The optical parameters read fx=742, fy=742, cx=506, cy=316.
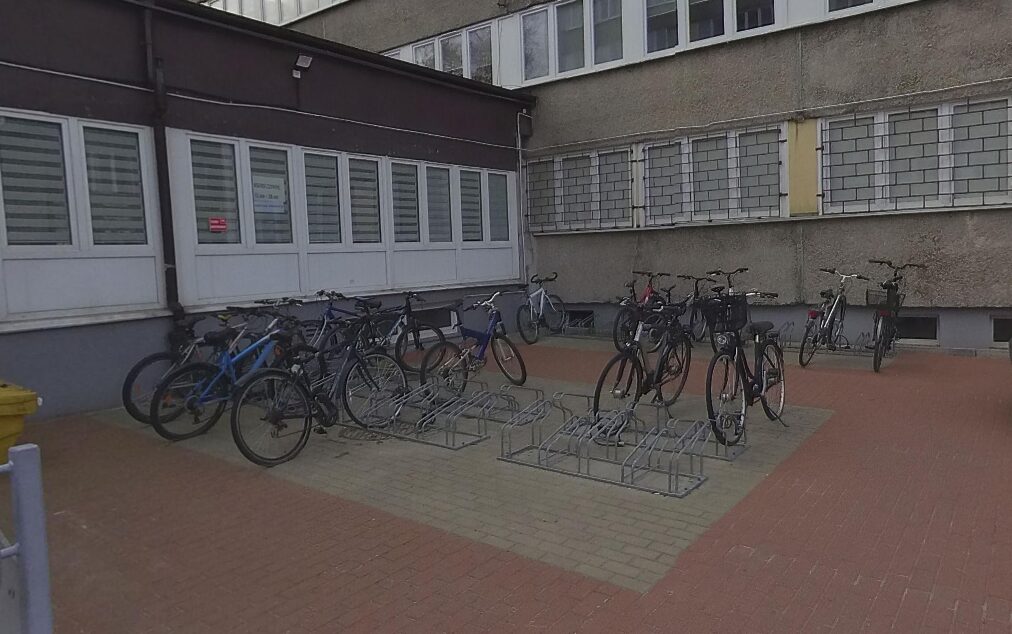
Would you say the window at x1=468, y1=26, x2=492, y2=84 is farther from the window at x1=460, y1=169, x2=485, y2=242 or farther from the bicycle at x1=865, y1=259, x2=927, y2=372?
the bicycle at x1=865, y1=259, x2=927, y2=372

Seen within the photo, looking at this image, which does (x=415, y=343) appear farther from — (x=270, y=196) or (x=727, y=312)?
(x=727, y=312)

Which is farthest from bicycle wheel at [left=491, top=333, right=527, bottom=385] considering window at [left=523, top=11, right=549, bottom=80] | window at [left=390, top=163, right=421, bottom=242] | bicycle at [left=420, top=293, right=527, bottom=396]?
window at [left=523, top=11, right=549, bottom=80]

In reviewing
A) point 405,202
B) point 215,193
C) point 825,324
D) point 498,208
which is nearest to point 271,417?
point 215,193

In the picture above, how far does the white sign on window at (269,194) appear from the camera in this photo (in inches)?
365

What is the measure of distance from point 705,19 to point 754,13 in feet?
2.64

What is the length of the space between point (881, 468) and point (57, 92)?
816 cm

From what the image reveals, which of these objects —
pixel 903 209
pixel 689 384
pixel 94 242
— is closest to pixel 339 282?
pixel 94 242

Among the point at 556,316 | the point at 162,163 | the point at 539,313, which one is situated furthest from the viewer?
the point at 556,316

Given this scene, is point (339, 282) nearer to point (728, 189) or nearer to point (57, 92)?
point (57, 92)

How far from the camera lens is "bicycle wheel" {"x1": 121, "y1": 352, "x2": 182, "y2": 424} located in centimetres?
688

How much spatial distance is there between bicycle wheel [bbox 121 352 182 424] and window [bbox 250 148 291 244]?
261 cm

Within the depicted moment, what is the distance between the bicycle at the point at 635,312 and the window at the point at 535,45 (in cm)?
437

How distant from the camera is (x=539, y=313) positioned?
12852 millimetres

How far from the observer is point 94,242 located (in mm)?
7703
